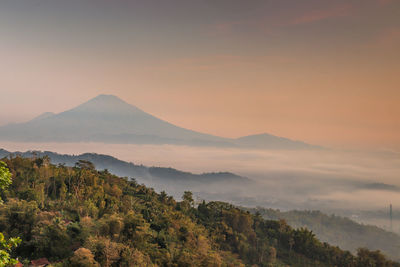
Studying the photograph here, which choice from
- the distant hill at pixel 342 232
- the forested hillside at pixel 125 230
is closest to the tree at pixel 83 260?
the forested hillside at pixel 125 230

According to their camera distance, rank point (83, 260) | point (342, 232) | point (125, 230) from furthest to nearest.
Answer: point (342, 232), point (125, 230), point (83, 260)

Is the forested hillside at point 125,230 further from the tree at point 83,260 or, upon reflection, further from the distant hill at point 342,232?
the distant hill at point 342,232

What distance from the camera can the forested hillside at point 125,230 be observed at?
14784 millimetres

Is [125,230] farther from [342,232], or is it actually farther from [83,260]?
[342,232]

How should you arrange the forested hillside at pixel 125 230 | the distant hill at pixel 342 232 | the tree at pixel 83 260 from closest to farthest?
the tree at pixel 83 260, the forested hillside at pixel 125 230, the distant hill at pixel 342 232

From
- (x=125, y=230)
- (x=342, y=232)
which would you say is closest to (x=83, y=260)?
(x=125, y=230)

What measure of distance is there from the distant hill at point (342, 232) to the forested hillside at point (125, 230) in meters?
57.8

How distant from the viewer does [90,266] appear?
11492mm

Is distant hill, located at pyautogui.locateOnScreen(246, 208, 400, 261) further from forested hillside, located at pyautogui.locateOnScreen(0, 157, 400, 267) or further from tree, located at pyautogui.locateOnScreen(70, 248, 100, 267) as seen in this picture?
tree, located at pyautogui.locateOnScreen(70, 248, 100, 267)

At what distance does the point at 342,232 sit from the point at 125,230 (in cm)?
10607

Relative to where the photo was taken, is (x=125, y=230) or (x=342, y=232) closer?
(x=125, y=230)

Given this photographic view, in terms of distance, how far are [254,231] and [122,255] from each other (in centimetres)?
3140

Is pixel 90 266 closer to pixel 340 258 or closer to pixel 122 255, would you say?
pixel 122 255

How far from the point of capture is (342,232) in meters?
104
